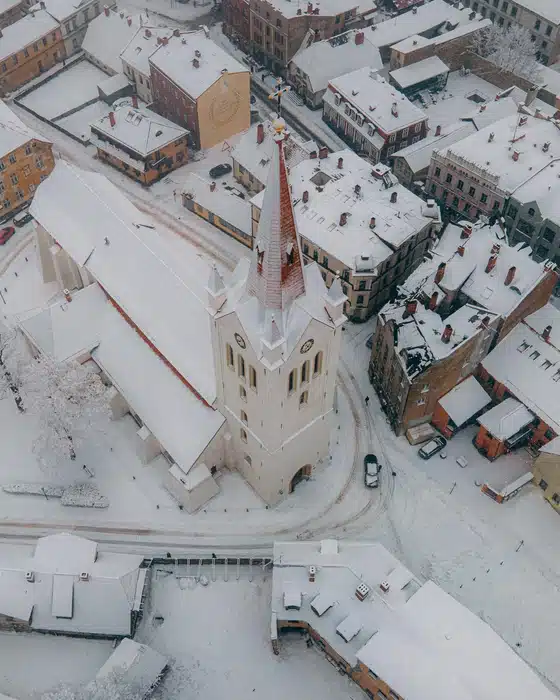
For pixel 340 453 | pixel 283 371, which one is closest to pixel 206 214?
pixel 340 453

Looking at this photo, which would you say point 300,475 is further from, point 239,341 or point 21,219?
point 21,219

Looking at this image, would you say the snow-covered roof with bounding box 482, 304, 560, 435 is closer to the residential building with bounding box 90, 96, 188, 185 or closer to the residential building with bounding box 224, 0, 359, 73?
the residential building with bounding box 90, 96, 188, 185

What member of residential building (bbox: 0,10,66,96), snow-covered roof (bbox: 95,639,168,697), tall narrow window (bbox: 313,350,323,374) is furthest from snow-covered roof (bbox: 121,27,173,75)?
snow-covered roof (bbox: 95,639,168,697)

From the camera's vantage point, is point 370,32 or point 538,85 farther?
point 370,32

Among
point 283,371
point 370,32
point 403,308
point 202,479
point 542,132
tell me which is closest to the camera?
point 283,371

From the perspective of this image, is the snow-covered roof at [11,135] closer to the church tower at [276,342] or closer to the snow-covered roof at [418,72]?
the church tower at [276,342]

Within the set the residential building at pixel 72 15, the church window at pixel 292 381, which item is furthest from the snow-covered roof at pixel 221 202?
the residential building at pixel 72 15

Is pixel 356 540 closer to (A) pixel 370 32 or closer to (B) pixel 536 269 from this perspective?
(B) pixel 536 269
